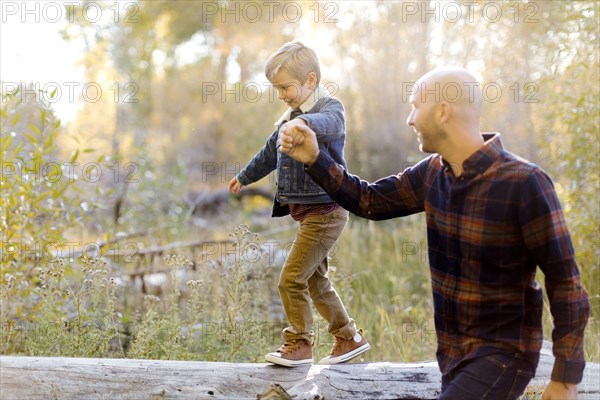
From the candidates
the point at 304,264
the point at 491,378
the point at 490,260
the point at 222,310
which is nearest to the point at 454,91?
the point at 490,260

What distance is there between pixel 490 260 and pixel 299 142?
2.60 ft

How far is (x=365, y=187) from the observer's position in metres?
2.90

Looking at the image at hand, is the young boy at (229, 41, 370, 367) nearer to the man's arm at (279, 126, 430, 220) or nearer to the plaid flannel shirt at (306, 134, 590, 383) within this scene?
the man's arm at (279, 126, 430, 220)

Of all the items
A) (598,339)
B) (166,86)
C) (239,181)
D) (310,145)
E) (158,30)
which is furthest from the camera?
(166,86)

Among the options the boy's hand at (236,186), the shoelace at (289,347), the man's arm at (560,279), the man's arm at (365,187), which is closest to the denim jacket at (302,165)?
the boy's hand at (236,186)

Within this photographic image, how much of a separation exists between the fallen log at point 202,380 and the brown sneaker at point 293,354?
1.4 inches

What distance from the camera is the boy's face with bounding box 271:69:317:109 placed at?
3.26 m

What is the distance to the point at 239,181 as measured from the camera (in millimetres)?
3617

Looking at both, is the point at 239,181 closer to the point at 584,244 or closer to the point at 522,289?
the point at 522,289

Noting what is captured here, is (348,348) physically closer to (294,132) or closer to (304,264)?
(304,264)

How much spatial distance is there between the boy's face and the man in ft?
2.64

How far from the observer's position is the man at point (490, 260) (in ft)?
7.74

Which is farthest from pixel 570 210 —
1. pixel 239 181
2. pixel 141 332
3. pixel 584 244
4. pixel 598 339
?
pixel 141 332

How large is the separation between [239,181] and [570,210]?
3371 millimetres
